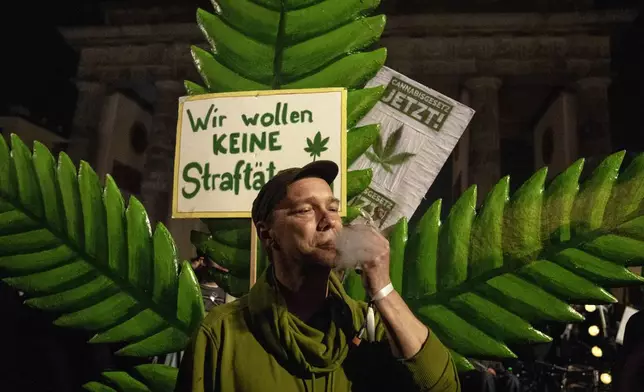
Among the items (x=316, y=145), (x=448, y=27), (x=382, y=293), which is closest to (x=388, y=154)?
(x=316, y=145)

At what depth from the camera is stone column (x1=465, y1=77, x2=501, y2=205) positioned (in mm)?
10711

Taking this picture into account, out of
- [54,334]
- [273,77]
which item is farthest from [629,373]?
[54,334]

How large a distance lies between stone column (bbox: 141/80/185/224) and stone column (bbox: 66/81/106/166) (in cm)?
127

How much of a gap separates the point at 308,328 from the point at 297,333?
3cm

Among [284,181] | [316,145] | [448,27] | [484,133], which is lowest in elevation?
[284,181]

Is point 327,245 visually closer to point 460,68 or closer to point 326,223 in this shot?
point 326,223

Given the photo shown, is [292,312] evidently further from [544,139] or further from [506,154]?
[506,154]

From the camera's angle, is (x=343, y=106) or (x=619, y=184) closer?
(x=619, y=184)

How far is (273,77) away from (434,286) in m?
0.81

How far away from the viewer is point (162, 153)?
36.6 ft

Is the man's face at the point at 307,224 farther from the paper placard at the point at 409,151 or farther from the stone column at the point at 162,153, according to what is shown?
the stone column at the point at 162,153

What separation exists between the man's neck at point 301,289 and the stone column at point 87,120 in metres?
11.1

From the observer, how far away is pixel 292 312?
126 cm

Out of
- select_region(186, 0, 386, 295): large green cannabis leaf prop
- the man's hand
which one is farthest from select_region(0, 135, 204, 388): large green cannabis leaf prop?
the man's hand
